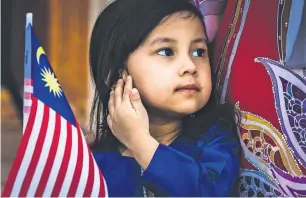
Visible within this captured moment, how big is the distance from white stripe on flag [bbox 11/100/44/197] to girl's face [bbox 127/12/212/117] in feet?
1.06

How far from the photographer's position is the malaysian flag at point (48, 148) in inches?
72.4

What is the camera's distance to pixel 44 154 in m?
1.84

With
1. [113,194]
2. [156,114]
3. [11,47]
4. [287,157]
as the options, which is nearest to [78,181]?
[113,194]

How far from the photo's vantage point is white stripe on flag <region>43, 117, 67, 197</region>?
1839mm

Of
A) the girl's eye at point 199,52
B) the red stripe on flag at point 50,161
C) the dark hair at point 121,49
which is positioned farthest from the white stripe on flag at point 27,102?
the girl's eye at point 199,52

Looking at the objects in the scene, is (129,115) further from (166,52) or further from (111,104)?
(166,52)

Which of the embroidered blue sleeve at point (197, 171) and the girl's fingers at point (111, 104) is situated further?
the girl's fingers at point (111, 104)

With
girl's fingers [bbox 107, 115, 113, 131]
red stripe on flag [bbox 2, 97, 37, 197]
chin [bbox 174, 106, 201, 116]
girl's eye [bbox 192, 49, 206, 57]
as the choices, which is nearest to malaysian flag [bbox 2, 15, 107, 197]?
red stripe on flag [bbox 2, 97, 37, 197]

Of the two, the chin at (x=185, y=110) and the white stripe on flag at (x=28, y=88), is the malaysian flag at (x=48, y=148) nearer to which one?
the white stripe on flag at (x=28, y=88)

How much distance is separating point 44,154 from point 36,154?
27mm

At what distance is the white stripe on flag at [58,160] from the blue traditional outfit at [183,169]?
0.38 feet

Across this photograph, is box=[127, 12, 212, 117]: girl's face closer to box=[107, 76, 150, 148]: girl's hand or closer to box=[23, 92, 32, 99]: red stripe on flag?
box=[107, 76, 150, 148]: girl's hand

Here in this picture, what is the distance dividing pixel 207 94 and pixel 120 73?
30 centimetres

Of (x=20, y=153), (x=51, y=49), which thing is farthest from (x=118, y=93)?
(x=20, y=153)
